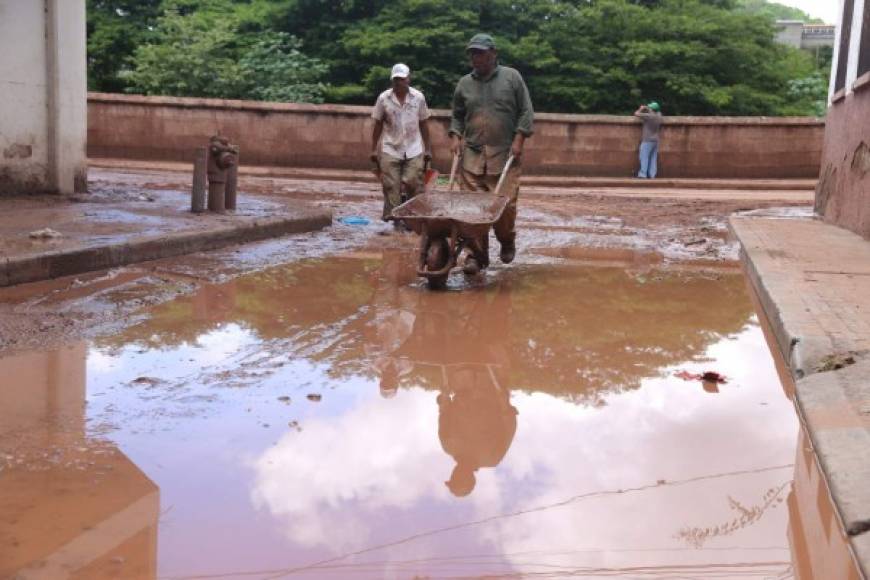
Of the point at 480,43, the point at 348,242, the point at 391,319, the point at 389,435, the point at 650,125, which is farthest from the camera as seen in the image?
the point at 650,125

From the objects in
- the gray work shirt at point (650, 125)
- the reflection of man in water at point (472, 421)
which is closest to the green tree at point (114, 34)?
the gray work shirt at point (650, 125)

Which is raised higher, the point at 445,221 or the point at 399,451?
the point at 445,221

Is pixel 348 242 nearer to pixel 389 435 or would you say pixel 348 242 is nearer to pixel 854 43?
pixel 389 435

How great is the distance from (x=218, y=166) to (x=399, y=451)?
21.4ft

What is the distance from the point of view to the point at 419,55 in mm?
24891

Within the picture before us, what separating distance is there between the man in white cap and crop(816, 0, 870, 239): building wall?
13.8 feet

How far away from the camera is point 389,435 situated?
384cm

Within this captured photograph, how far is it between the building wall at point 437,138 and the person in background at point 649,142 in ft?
1.16

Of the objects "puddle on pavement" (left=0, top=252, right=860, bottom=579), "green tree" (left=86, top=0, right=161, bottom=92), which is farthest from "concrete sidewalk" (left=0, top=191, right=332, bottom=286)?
"green tree" (left=86, top=0, right=161, bottom=92)

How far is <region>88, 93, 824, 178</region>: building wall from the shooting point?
64.0 ft

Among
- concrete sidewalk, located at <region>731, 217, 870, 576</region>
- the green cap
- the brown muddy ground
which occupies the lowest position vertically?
the brown muddy ground

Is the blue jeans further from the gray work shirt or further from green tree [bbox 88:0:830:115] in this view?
green tree [bbox 88:0:830:115]

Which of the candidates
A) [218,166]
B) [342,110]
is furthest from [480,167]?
[342,110]

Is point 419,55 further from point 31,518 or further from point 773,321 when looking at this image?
point 31,518
